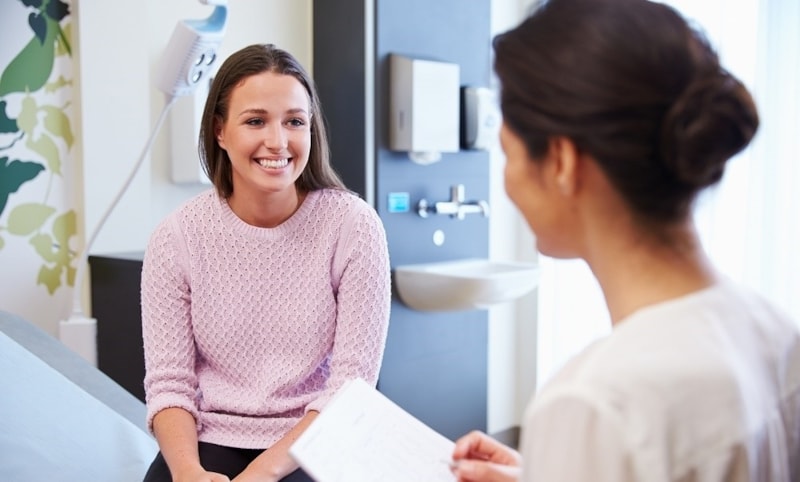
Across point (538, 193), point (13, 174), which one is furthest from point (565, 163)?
point (13, 174)

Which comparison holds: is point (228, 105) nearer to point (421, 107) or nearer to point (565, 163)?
point (565, 163)

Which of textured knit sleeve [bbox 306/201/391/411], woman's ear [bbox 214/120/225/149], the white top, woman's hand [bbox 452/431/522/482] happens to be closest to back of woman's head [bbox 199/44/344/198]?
woman's ear [bbox 214/120/225/149]

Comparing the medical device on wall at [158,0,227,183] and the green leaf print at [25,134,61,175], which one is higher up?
the medical device on wall at [158,0,227,183]

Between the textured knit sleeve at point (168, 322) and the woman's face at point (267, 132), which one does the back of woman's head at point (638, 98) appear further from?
the textured knit sleeve at point (168, 322)

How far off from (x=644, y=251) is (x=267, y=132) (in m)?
0.87

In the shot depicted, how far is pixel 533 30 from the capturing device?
2.30 feet

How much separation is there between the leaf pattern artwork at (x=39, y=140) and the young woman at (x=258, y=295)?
88 centimetres

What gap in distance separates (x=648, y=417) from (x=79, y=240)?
1965 mm

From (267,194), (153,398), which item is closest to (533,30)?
(267,194)

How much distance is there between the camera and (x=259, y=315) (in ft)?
4.70

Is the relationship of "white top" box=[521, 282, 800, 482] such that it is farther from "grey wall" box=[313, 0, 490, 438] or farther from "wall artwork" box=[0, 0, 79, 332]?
"grey wall" box=[313, 0, 490, 438]

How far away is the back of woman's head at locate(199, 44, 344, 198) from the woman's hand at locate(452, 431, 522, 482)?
70 cm

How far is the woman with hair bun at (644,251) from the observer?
604 millimetres

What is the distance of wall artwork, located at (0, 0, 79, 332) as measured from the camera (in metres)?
2.12
